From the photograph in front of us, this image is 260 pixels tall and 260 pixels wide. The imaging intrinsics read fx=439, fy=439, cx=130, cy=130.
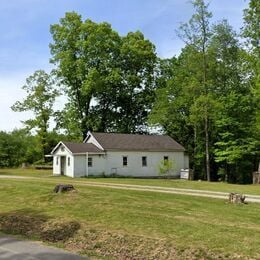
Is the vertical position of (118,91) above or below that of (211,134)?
above

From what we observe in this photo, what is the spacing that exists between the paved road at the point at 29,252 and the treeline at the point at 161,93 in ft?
93.2

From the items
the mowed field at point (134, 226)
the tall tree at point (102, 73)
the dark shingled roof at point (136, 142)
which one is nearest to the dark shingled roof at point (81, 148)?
the dark shingled roof at point (136, 142)

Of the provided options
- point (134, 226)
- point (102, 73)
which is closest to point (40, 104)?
point (102, 73)

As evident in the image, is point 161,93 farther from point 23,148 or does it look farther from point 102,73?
point 23,148

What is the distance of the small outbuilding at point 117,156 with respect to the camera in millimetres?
42156

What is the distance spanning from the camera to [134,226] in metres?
11.5

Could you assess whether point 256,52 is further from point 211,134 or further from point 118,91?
point 118,91

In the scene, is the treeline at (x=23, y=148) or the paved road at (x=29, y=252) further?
the treeline at (x=23, y=148)

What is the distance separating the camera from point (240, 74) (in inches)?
1857

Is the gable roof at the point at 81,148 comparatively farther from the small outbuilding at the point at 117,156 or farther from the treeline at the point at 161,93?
the treeline at the point at 161,93

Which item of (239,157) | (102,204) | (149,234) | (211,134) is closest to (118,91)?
(211,134)

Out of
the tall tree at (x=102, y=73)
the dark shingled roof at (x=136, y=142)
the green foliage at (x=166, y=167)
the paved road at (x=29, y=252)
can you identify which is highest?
the tall tree at (x=102, y=73)

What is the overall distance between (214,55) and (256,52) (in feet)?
32.0

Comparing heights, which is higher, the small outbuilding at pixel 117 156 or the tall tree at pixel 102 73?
the tall tree at pixel 102 73
